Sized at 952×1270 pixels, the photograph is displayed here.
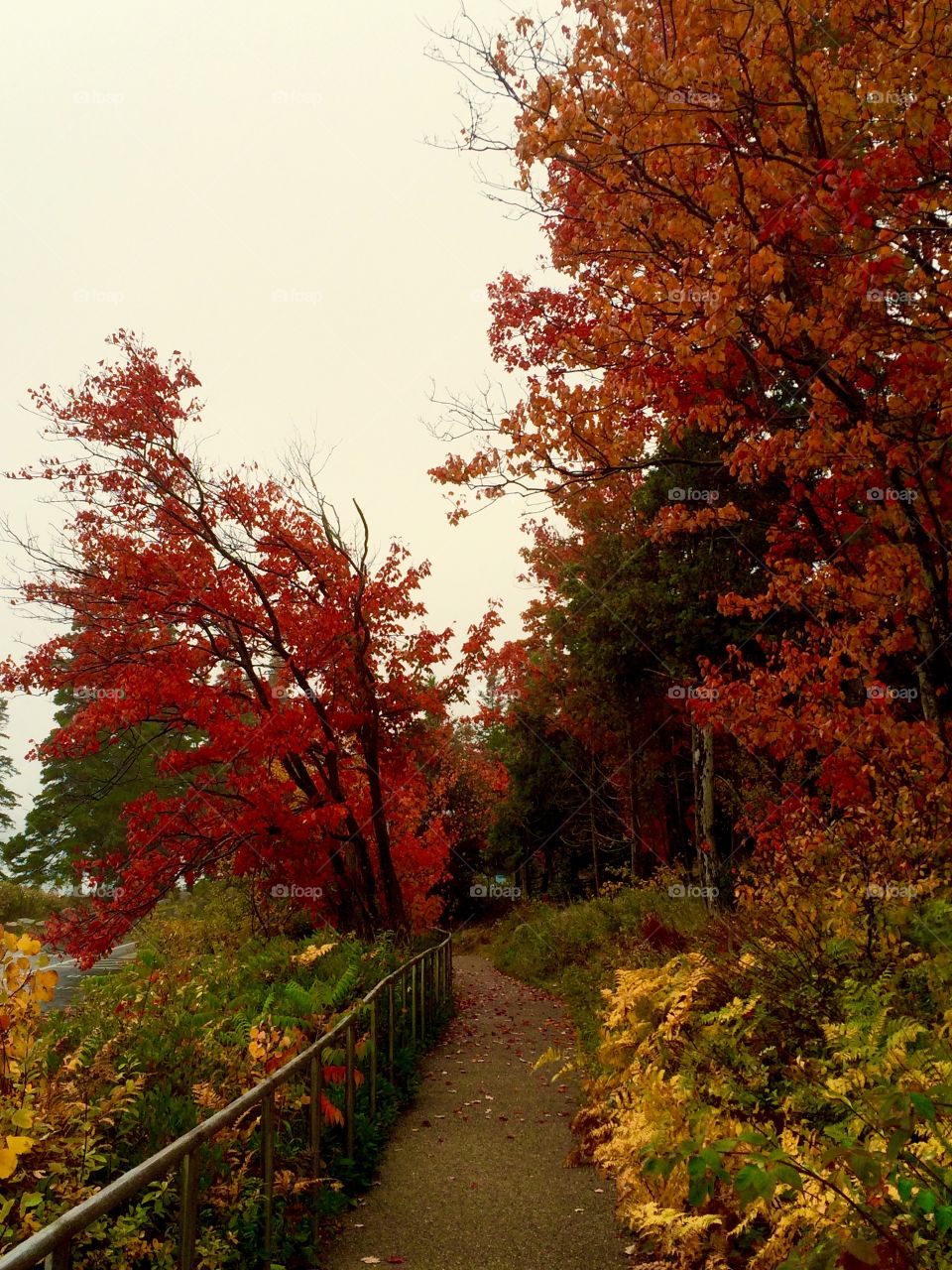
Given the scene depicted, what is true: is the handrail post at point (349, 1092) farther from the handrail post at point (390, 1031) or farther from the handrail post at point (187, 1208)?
the handrail post at point (187, 1208)

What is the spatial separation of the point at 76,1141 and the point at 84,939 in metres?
11.3

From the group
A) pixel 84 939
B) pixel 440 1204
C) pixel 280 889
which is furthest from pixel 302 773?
pixel 440 1204

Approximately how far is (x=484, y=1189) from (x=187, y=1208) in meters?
3.70

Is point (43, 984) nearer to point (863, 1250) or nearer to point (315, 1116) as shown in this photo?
point (315, 1116)

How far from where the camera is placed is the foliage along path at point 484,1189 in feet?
18.8

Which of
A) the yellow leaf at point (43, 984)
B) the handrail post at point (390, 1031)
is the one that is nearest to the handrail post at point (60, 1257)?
the yellow leaf at point (43, 984)

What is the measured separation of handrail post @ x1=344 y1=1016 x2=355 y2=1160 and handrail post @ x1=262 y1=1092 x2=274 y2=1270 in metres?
2.21

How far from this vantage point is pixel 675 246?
24.8 ft

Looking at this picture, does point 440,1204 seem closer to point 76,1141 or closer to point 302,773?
point 76,1141

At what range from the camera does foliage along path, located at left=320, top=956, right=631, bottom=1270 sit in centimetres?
572

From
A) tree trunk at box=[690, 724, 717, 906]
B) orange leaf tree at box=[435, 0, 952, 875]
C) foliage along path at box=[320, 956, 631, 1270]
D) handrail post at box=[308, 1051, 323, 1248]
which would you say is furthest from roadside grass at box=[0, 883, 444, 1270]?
tree trunk at box=[690, 724, 717, 906]

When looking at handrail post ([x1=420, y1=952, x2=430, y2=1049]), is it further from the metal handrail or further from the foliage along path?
the metal handrail

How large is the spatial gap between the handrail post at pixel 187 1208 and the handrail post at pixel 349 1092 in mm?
3396

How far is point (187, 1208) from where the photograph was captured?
396 cm
